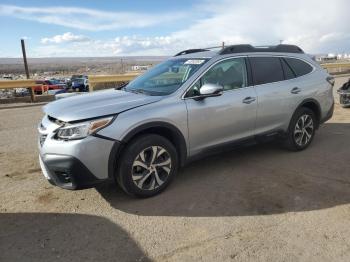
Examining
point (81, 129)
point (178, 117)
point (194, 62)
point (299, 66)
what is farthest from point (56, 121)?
point (299, 66)

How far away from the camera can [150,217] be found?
3.77m

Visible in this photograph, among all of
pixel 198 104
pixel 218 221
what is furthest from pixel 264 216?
pixel 198 104

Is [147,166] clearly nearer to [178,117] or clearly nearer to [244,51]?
[178,117]

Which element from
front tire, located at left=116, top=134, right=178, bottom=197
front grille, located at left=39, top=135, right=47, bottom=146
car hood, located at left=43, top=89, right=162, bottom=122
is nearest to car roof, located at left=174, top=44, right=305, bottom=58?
car hood, located at left=43, top=89, right=162, bottom=122

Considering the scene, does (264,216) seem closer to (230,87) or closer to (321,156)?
(230,87)

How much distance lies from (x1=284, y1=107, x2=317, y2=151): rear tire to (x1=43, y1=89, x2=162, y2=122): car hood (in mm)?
2572

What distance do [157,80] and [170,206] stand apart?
75.3 inches

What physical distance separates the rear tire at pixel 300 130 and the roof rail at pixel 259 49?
1032mm

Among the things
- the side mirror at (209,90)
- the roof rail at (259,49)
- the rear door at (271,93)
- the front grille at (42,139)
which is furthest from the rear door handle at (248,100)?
the front grille at (42,139)

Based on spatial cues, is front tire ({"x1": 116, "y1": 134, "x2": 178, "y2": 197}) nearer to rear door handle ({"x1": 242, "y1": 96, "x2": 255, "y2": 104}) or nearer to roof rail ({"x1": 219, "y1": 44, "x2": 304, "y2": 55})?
rear door handle ({"x1": 242, "y1": 96, "x2": 255, "y2": 104})

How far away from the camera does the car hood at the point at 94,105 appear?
3.81 m

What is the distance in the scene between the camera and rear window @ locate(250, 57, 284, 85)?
17.0 ft

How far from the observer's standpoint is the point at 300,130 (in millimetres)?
5832

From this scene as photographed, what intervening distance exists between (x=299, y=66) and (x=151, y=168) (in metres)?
3.36
